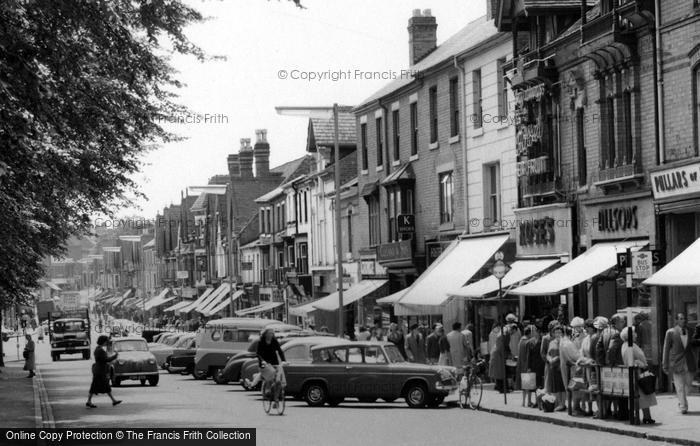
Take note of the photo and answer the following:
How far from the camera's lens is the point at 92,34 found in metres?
17.3

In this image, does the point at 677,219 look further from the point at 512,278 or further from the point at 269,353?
the point at 269,353

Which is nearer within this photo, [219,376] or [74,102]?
[74,102]

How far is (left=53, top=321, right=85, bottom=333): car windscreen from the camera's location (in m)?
78.0

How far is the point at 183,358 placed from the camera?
48312 millimetres

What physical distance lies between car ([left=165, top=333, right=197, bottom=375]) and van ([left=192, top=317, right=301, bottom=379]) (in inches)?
185

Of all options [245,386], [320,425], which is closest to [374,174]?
[245,386]

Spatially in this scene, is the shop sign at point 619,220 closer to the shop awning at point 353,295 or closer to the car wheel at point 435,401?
the car wheel at point 435,401

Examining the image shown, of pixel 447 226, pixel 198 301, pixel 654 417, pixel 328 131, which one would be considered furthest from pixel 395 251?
pixel 198 301

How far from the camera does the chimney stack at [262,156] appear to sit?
97.5 metres

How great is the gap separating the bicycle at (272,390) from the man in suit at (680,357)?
7.63 metres

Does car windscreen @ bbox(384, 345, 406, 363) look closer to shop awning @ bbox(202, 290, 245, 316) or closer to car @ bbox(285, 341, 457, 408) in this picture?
car @ bbox(285, 341, 457, 408)

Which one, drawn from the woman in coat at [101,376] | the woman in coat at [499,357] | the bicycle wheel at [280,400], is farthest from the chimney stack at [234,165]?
the bicycle wheel at [280,400]

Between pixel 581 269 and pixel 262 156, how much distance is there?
2748 inches

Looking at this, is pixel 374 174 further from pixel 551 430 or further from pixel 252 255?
pixel 252 255
